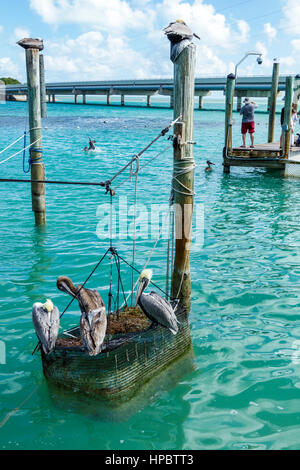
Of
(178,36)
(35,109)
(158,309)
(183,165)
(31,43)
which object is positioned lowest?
(158,309)

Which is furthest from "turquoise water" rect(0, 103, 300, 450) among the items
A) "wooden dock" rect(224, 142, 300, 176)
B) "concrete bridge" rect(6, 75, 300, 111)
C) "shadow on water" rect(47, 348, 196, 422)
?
"concrete bridge" rect(6, 75, 300, 111)

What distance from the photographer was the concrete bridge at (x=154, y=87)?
81.2m

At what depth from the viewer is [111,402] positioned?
5188 millimetres

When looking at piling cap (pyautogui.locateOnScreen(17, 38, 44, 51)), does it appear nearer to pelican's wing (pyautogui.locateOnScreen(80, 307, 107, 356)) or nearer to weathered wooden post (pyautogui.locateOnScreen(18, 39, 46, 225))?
weathered wooden post (pyautogui.locateOnScreen(18, 39, 46, 225))

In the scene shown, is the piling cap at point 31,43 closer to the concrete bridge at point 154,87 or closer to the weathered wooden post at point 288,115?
the weathered wooden post at point 288,115

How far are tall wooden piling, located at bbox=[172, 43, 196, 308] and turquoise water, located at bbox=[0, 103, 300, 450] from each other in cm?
93

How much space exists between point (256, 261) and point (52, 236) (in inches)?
197

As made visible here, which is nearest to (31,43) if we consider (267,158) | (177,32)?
(177,32)

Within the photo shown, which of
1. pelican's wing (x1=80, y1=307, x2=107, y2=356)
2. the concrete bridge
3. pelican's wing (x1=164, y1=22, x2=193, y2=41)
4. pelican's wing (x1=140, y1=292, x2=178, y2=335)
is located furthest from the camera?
the concrete bridge

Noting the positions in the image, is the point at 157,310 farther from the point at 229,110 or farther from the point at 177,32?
the point at 229,110

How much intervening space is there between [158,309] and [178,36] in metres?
3.52

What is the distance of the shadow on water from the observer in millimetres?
5137

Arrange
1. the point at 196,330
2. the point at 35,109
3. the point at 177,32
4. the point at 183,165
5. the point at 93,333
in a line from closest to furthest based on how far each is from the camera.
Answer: the point at 93,333
the point at 177,32
the point at 183,165
the point at 196,330
the point at 35,109

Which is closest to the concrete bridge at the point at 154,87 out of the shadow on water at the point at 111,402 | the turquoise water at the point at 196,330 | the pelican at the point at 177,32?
the turquoise water at the point at 196,330
